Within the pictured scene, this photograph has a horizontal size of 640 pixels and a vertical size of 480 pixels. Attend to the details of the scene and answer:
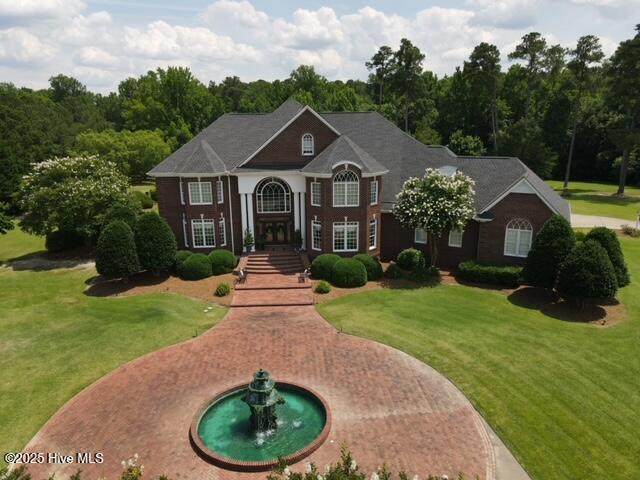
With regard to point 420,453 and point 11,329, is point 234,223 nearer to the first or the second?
point 11,329

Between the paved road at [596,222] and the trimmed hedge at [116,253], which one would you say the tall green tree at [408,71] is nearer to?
the paved road at [596,222]

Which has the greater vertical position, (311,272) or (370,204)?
(370,204)

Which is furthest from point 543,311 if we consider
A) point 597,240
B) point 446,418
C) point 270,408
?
point 270,408

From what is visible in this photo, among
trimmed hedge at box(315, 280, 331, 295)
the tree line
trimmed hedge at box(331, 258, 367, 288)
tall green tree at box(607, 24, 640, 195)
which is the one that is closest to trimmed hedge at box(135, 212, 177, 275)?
trimmed hedge at box(315, 280, 331, 295)

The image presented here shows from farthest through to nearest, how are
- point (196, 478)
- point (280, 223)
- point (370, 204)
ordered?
point (280, 223)
point (370, 204)
point (196, 478)

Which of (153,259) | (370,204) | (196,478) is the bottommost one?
(196,478)

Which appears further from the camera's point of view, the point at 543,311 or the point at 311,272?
the point at 311,272
